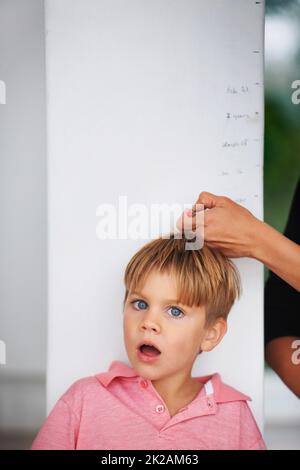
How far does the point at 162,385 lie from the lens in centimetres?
144

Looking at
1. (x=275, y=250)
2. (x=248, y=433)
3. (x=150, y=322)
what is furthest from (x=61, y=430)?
→ (x=275, y=250)

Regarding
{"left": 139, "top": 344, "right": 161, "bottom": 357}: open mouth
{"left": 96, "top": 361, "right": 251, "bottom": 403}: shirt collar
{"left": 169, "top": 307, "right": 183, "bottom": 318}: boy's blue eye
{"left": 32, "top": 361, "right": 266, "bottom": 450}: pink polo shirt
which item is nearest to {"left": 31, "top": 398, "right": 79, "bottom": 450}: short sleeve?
{"left": 32, "top": 361, "right": 266, "bottom": 450}: pink polo shirt

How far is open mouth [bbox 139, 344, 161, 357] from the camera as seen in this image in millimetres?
1409

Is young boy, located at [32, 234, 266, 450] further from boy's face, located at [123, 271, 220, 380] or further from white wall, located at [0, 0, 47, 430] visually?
white wall, located at [0, 0, 47, 430]

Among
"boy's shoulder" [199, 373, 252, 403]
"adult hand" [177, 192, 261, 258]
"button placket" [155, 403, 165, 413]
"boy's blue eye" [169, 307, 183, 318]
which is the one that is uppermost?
"adult hand" [177, 192, 261, 258]

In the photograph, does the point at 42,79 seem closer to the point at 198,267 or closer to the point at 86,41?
the point at 86,41

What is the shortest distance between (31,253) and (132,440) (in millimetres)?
491

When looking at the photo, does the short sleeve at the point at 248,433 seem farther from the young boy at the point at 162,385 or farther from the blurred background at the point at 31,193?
the blurred background at the point at 31,193

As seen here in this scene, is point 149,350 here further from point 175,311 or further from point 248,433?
point 248,433

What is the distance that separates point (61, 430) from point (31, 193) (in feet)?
1.81

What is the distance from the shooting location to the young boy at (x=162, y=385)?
140 cm

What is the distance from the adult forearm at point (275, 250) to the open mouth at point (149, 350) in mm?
306

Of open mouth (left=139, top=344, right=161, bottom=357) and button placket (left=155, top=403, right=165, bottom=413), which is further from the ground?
open mouth (left=139, top=344, right=161, bottom=357)

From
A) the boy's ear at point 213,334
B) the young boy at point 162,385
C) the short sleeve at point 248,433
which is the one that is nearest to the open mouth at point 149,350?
the young boy at point 162,385
